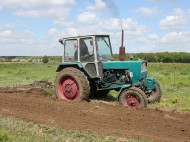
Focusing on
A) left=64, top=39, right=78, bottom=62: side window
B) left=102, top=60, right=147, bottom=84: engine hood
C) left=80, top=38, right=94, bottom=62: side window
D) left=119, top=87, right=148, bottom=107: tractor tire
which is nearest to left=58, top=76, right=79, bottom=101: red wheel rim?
left=64, top=39, right=78, bottom=62: side window

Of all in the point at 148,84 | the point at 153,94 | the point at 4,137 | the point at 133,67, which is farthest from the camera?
the point at 153,94

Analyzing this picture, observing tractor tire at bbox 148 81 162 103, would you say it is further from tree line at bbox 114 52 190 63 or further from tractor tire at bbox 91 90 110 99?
tree line at bbox 114 52 190 63

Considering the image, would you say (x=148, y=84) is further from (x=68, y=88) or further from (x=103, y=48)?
(x=68, y=88)

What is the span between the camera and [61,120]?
20.2ft

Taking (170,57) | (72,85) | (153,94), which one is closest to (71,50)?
(72,85)

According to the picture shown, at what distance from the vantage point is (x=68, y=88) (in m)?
8.80

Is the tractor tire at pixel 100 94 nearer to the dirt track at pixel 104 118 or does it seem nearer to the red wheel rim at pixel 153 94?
the red wheel rim at pixel 153 94

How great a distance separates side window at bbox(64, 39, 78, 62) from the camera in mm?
8877

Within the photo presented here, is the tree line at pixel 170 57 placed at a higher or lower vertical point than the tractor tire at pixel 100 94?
higher

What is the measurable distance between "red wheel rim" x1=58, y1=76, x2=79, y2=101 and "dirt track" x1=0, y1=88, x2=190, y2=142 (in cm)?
61

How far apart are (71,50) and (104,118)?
350cm

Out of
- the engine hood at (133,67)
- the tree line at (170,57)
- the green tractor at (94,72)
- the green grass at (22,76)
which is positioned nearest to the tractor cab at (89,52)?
the green tractor at (94,72)

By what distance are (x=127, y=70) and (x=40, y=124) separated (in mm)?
3735

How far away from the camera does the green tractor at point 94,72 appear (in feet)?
27.4
